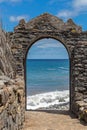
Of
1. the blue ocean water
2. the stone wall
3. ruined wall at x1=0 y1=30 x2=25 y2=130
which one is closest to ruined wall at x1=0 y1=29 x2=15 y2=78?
ruined wall at x1=0 y1=30 x2=25 y2=130

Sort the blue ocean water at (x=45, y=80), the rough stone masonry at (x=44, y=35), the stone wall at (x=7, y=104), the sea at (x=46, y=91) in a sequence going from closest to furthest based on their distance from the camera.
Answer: the stone wall at (x=7, y=104) → the rough stone masonry at (x=44, y=35) → the sea at (x=46, y=91) → the blue ocean water at (x=45, y=80)

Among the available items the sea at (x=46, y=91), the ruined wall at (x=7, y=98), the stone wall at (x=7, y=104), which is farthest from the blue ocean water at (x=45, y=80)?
the stone wall at (x=7, y=104)

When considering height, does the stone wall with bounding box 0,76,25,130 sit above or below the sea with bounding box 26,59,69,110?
above

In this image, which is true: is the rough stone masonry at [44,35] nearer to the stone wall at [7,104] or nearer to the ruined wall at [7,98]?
the ruined wall at [7,98]

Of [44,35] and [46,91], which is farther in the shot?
[46,91]

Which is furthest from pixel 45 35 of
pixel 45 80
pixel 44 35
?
pixel 45 80

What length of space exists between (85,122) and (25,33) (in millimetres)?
4460

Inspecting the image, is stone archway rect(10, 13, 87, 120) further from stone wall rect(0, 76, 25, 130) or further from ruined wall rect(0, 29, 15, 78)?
stone wall rect(0, 76, 25, 130)

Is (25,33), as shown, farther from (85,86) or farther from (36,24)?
(85,86)

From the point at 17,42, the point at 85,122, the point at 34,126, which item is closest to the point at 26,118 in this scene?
the point at 34,126


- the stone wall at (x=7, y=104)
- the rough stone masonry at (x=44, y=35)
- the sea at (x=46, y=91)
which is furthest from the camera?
the sea at (x=46, y=91)

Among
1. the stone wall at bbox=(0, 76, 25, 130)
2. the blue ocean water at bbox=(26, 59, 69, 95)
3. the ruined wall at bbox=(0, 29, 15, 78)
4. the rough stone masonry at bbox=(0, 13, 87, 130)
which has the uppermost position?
the rough stone masonry at bbox=(0, 13, 87, 130)

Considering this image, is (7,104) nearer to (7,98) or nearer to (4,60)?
(7,98)

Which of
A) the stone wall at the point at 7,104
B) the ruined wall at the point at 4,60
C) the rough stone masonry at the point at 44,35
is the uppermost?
the rough stone masonry at the point at 44,35
